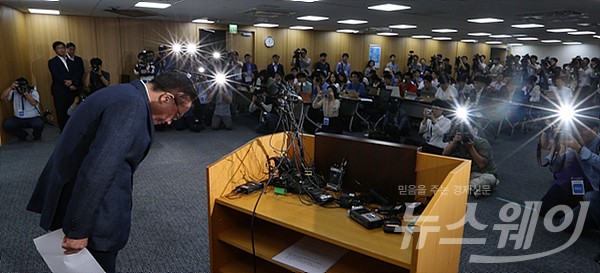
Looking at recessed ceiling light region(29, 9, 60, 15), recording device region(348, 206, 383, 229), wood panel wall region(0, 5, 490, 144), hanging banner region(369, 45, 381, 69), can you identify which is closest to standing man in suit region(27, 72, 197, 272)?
recording device region(348, 206, 383, 229)

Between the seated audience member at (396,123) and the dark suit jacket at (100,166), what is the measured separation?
554 cm

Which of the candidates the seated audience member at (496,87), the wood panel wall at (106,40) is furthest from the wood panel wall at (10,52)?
the seated audience member at (496,87)

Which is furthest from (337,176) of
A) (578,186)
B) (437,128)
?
(437,128)

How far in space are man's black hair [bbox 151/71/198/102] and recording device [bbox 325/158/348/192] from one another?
0.97 metres

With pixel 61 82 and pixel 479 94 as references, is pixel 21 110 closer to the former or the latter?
pixel 61 82

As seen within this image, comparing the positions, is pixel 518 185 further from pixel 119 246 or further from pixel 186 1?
pixel 186 1

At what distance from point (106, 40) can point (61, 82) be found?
7.76 ft

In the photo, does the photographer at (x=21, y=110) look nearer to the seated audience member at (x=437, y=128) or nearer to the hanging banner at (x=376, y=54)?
the seated audience member at (x=437, y=128)

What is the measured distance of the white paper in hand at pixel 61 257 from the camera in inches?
65.3

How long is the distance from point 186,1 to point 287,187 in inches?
196

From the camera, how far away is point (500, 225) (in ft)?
12.4

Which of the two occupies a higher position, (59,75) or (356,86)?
(59,75)

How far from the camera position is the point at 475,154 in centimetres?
443

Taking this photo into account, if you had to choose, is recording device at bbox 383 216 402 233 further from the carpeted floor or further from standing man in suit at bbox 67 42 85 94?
standing man in suit at bbox 67 42 85 94
